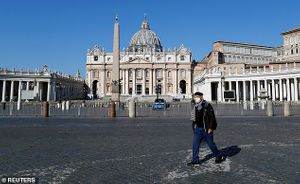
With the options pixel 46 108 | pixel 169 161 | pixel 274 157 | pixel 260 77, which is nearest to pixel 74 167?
pixel 169 161

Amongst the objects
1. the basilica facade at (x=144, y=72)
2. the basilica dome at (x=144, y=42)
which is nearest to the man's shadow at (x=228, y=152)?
the basilica facade at (x=144, y=72)

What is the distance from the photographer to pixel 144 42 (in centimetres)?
11544

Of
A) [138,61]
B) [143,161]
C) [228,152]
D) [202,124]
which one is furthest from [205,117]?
[138,61]

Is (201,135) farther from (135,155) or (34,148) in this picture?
(34,148)

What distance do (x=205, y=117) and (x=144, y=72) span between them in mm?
94253

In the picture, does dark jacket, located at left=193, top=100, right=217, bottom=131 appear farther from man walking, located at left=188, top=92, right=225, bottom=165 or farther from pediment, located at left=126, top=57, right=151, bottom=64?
pediment, located at left=126, top=57, right=151, bottom=64

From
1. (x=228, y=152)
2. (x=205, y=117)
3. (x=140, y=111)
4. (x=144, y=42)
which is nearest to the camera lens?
(x=205, y=117)

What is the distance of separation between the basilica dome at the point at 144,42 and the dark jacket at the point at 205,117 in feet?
347

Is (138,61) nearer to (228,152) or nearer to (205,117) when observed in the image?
(228,152)

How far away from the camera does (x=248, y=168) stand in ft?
19.3

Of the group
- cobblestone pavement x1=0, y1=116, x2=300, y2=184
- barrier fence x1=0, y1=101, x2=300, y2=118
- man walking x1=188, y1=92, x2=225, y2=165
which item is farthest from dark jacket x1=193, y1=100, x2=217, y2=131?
barrier fence x1=0, y1=101, x2=300, y2=118

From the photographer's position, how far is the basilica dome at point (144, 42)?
113062 millimetres

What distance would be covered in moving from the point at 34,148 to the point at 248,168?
5719mm

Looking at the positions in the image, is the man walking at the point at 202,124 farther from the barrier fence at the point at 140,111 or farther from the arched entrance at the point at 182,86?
the arched entrance at the point at 182,86
